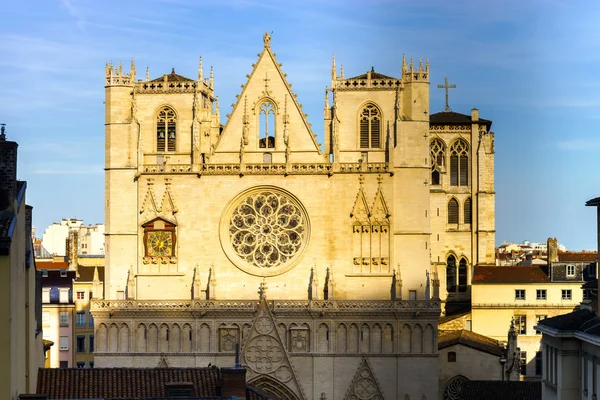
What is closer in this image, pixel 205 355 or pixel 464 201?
pixel 205 355

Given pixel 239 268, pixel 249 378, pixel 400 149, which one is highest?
pixel 400 149

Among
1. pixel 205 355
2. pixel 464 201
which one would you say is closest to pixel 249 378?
pixel 205 355

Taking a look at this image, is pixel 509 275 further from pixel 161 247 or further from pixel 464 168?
pixel 161 247

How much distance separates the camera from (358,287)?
76562 millimetres

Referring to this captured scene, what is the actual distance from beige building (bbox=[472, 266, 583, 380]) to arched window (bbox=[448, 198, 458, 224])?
4.30 m

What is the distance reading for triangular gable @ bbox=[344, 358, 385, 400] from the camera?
74938mm

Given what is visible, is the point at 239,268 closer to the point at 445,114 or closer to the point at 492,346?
the point at 492,346

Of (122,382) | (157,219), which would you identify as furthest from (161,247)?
(122,382)

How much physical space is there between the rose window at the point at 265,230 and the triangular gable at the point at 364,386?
6.61m

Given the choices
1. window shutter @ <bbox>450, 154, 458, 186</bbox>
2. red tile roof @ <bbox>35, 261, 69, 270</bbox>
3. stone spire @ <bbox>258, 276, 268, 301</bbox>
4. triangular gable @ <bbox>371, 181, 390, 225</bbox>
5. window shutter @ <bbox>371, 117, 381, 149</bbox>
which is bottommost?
stone spire @ <bbox>258, 276, 268, 301</bbox>

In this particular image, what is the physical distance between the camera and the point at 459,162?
94812 mm

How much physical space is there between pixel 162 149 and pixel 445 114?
24.7 m

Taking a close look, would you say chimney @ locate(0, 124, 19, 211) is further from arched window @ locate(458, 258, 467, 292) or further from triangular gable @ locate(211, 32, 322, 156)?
arched window @ locate(458, 258, 467, 292)

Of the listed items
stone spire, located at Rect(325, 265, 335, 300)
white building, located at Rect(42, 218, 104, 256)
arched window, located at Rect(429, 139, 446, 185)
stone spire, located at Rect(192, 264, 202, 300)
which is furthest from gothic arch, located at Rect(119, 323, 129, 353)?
white building, located at Rect(42, 218, 104, 256)
